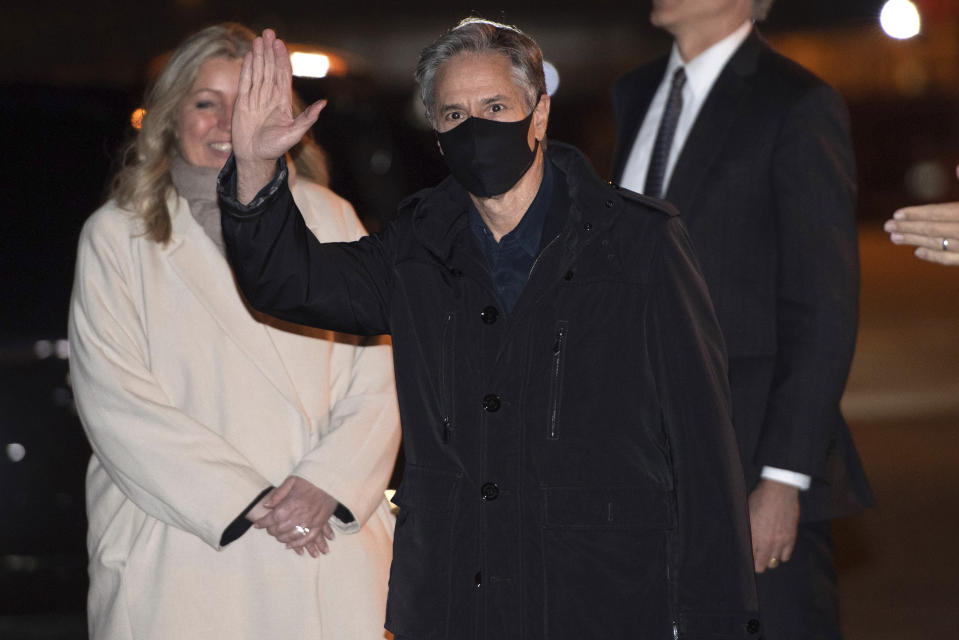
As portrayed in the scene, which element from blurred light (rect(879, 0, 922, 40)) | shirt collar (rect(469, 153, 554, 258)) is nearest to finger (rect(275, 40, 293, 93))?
shirt collar (rect(469, 153, 554, 258))

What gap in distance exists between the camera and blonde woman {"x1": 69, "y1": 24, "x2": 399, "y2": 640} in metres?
3.46

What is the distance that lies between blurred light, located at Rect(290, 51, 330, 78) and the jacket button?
185 inches

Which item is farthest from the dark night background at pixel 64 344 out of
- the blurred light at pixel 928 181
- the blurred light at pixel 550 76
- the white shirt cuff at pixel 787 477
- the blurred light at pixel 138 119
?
the blurred light at pixel 928 181

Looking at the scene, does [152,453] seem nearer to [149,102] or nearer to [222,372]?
[222,372]

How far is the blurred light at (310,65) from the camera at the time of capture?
709 centimetres

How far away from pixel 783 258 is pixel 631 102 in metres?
0.92

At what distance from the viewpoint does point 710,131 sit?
11.8 ft

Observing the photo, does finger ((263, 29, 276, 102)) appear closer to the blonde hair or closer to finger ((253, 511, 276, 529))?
the blonde hair

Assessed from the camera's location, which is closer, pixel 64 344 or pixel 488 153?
pixel 488 153

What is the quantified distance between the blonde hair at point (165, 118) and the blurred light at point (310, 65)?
3.29 metres

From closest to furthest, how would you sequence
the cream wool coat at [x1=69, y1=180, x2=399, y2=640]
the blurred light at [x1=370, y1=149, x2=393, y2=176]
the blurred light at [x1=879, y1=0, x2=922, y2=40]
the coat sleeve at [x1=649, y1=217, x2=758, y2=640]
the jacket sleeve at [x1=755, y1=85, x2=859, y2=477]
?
the coat sleeve at [x1=649, y1=217, x2=758, y2=640]
the jacket sleeve at [x1=755, y1=85, x2=859, y2=477]
the cream wool coat at [x1=69, y1=180, x2=399, y2=640]
the blurred light at [x1=879, y1=0, x2=922, y2=40]
the blurred light at [x1=370, y1=149, x2=393, y2=176]

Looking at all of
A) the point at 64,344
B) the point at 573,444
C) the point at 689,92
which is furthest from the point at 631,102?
the point at 64,344

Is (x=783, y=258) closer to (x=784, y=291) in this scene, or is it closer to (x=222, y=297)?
(x=784, y=291)

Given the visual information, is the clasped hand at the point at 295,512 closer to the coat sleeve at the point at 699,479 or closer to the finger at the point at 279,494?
the finger at the point at 279,494
